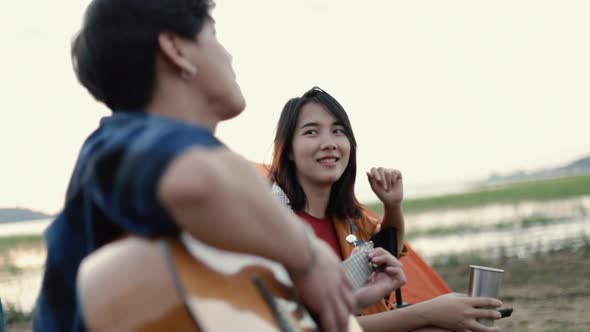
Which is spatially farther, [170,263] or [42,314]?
[42,314]

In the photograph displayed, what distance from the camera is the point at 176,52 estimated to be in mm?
1431

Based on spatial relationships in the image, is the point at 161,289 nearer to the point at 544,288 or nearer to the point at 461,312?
the point at 461,312

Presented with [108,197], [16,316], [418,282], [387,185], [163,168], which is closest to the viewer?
[163,168]

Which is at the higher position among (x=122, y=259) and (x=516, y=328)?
(x=122, y=259)

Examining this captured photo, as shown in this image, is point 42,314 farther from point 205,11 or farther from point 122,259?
point 205,11

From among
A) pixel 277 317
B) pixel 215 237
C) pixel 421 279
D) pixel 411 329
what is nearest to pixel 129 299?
pixel 215 237

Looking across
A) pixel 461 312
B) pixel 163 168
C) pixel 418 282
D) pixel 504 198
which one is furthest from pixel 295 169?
pixel 504 198

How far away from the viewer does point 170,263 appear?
4.13 ft

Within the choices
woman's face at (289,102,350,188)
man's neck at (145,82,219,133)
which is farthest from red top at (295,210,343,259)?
man's neck at (145,82,219,133)

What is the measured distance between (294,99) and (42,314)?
2269 millimetres

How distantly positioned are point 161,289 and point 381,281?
101 centimetres

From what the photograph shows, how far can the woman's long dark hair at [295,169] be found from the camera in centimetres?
352

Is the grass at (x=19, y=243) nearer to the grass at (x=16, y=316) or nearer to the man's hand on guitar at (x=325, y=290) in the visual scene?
the grass at (x=16, y=316)

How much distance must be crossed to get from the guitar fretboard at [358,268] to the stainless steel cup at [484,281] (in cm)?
75
